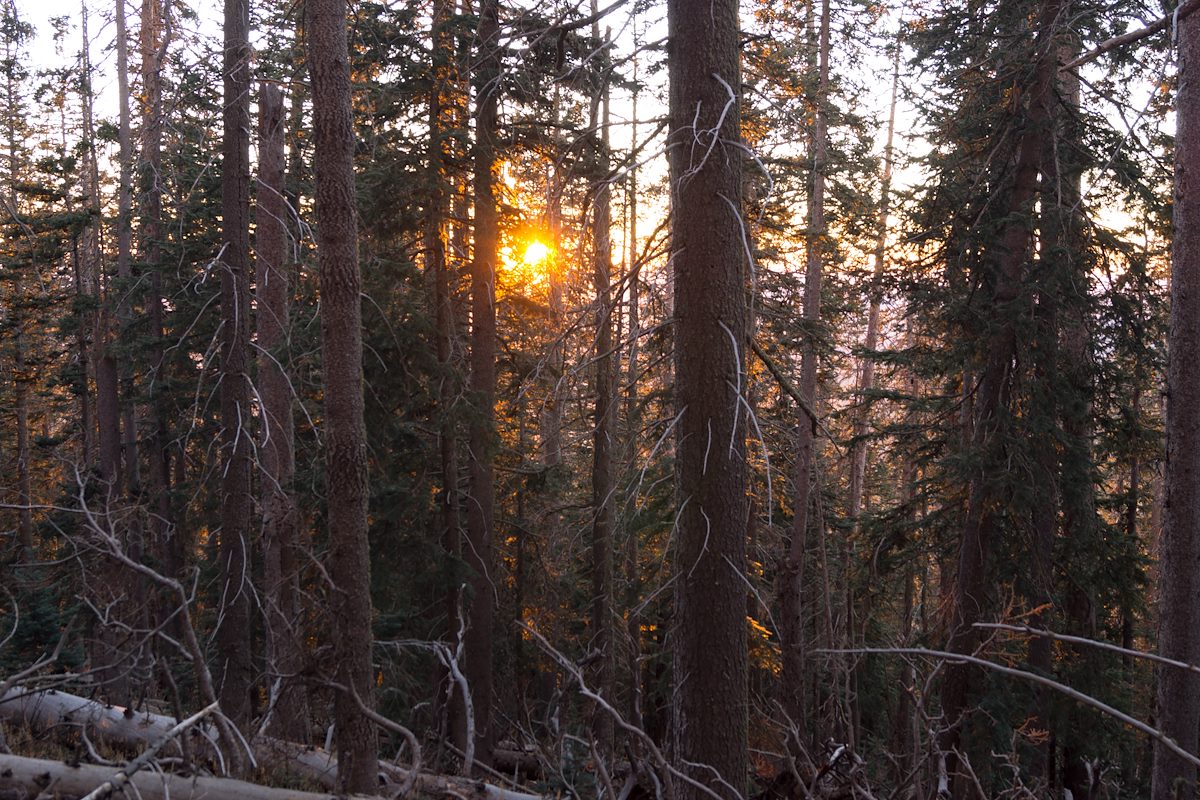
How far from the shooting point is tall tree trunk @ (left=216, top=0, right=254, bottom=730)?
917 cm

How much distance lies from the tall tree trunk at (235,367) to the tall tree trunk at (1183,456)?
29.7 feet

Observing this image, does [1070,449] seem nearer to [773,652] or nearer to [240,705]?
[773,652]

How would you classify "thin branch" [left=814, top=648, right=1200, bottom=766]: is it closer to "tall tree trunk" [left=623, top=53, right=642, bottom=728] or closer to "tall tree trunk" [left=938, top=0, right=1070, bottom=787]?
"tall tree trunk" [left=623, top=53, right=642, bottom=728]

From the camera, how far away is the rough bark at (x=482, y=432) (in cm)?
1175

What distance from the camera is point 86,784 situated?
14.6 ft

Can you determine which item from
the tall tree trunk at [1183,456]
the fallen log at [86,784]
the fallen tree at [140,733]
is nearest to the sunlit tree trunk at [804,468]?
the tall tree trunk at [1183,456]

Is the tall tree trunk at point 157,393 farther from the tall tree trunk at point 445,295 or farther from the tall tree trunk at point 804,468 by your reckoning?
the tall tree trunk at point 804,468

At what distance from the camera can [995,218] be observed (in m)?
12.4

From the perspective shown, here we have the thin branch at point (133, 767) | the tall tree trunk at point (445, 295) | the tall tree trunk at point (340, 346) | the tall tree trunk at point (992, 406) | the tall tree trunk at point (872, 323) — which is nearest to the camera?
the thin branch at point (133, 767)

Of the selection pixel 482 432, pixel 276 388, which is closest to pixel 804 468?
pixel 482 432

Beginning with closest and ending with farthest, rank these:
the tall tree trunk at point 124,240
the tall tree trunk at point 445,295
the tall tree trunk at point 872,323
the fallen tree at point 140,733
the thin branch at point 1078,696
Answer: the thin branch at point 1078,696, the fallen tree at point 140,733, the tall tree trunk at point 445,295, the tall tree trunk at point 872,323, the tall tree trunk at point 124,240

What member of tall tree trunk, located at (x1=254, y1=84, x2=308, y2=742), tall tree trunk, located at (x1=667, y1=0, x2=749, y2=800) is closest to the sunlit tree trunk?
tall tree trunk, located at (x1=254, y1=84, x2=308, y2=742)

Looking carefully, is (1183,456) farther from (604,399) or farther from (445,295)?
(445,295)

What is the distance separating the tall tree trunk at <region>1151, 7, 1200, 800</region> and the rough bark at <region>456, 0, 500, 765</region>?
26.4ft
